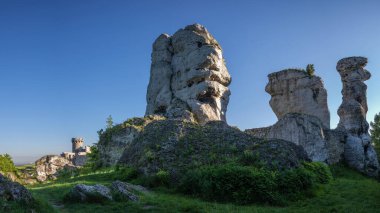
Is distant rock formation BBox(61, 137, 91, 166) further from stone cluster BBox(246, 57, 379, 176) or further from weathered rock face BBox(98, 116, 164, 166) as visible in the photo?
stone cluster BBox(246, 57, 379, 176)

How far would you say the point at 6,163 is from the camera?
28562mm

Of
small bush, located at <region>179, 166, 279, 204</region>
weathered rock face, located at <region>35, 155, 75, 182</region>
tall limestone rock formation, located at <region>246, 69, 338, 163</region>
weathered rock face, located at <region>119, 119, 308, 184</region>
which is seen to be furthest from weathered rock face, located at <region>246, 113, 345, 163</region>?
weathered rock face, located at <region>35, 155, 75, 182</region>

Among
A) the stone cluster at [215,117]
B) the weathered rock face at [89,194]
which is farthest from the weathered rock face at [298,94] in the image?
the weathered rock face at [89,194]

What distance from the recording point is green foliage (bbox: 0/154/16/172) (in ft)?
91.6

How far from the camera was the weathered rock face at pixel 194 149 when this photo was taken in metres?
17.0

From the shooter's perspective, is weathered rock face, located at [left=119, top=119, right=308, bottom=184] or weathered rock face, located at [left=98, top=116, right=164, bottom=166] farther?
weathered rock face, located at [left=98, top=116, right=164, bottom=166]

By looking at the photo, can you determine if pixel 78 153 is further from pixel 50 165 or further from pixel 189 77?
pixel 189 77

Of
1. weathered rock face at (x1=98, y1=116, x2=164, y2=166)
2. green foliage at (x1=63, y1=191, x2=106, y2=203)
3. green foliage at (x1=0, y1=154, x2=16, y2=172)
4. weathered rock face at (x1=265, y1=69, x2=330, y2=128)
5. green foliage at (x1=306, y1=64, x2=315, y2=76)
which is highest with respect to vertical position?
green foliage at (x1=306, y1=64, x2=315, y2=76)

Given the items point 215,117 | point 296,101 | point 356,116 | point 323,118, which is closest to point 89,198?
point 215,117

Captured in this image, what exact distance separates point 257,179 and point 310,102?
31.9m

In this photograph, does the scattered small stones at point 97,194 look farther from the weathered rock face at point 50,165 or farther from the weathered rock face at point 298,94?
the weathered rock face at point 50,165

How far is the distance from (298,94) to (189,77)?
14207 mm

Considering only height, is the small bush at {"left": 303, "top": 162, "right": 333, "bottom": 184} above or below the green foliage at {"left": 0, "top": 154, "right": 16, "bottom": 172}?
below

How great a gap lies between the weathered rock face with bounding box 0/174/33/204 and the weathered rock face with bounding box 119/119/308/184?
24.7 ft
